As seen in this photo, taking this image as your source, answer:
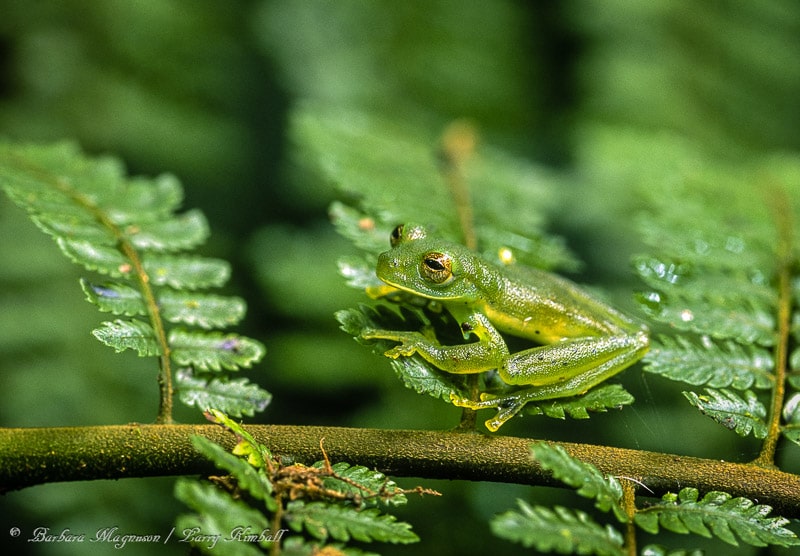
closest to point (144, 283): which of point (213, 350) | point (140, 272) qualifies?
point (140, 272)

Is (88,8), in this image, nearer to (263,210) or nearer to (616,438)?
→ (263,210)

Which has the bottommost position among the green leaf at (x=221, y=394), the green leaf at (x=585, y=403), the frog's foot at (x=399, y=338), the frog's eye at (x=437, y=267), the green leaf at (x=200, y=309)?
the green leaf at (x=221, y=394)

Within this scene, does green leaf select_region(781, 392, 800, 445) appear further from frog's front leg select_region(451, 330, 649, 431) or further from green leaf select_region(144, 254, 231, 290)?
green leaf select_region(144, 254, 231, 290)

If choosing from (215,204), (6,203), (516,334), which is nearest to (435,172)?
(516,334)

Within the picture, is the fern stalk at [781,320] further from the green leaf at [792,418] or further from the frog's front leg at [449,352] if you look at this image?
the frog's front leg at [449,352]

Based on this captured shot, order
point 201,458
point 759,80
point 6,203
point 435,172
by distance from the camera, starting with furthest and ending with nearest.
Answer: point 759,80 → point 6,203 → point 435,172 → point 201,458

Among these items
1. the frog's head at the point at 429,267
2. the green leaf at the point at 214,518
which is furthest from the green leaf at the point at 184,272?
the green leaf at the point at 214,518
